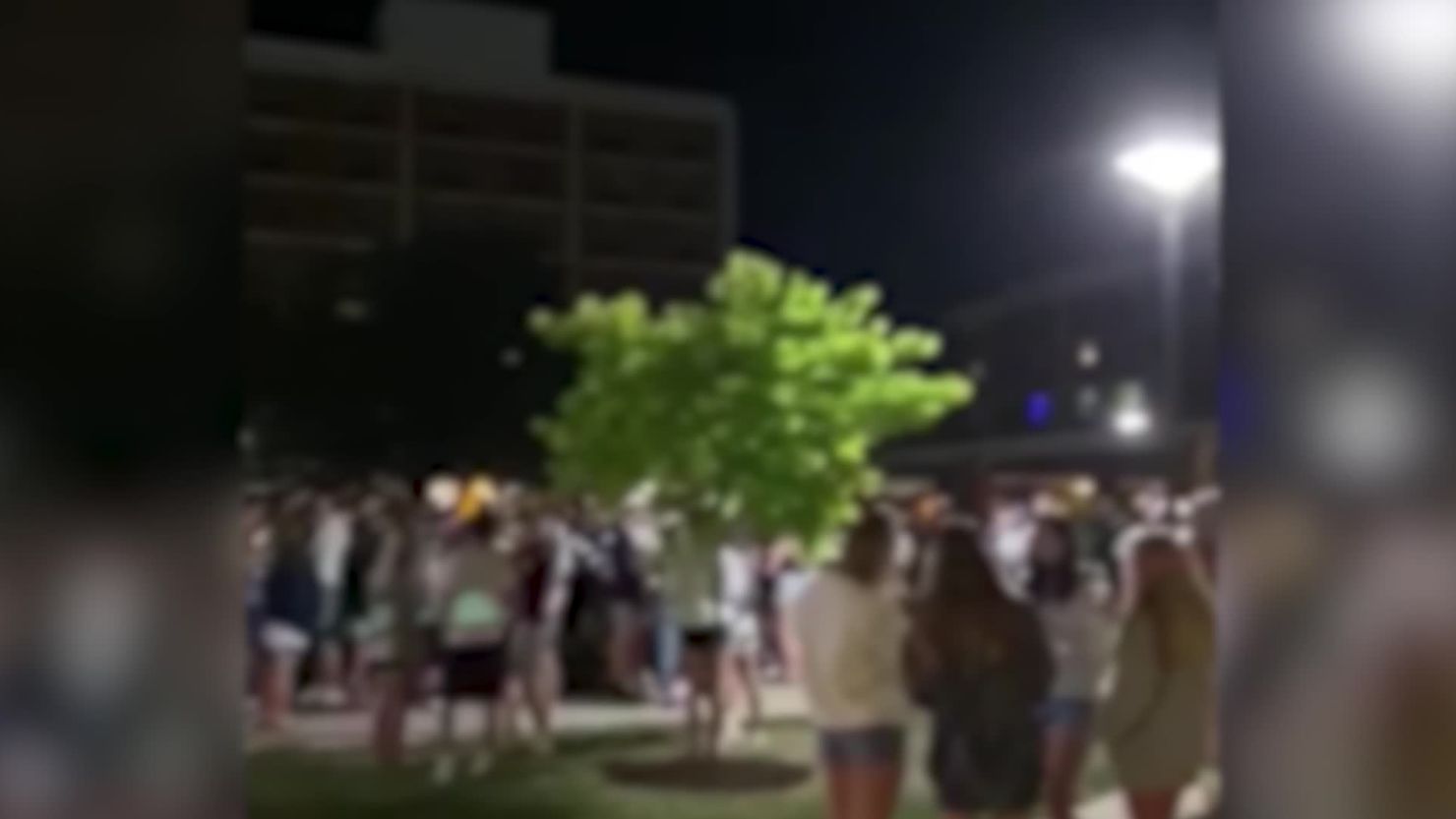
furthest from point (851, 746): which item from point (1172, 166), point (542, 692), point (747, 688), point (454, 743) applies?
point (1172, 166)

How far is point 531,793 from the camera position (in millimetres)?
1861

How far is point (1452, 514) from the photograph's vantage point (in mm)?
1695

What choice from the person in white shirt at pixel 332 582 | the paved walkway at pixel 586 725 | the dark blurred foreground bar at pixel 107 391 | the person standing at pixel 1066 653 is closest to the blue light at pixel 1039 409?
the person standing at pixel 1066 653

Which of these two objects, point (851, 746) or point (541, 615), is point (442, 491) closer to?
point (541, 615)

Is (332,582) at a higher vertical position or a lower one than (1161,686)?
higher

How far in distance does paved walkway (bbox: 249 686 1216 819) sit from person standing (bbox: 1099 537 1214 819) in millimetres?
31

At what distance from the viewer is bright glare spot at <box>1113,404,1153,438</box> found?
194 centimetres

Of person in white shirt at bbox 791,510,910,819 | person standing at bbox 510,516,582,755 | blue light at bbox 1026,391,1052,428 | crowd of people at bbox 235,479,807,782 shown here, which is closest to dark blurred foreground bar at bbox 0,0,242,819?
Answer: crowd of people at bbox 235,479,807,782

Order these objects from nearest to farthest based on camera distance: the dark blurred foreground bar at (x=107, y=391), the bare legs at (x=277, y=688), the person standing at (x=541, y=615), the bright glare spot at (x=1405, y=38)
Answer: the dark blurred foreground bar at (x=107, y=391) → the bright glare spot at (x=1405, y=38) → the bare legs at (x=277, y=688) → the person standing at (x=541, y=615)

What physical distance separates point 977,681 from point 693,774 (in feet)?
1.27

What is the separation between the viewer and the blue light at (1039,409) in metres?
1.96

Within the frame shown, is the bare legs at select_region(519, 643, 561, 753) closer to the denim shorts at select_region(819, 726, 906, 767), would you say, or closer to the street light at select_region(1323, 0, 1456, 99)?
the denim shorts at select_region(819, 726, 906, 767)

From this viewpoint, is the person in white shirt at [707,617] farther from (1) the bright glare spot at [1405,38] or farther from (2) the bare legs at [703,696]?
(1) the bright glare spot at [1405,38]

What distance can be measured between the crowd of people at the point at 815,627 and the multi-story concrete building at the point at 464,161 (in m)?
0.30
